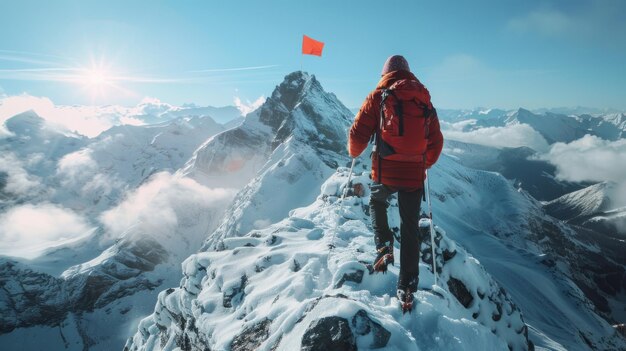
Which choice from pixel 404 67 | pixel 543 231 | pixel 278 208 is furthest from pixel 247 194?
pixel 543 231

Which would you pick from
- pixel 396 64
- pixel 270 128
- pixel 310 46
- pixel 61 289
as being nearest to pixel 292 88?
pixel 270 128

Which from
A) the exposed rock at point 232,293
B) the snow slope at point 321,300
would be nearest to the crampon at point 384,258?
the snow slope at point 321,300

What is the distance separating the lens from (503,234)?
495 ft

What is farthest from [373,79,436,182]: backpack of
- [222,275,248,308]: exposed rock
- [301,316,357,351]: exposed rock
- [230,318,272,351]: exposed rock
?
[222,275,248,308]: exposed rock

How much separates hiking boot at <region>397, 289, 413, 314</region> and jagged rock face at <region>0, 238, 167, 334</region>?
486 feet

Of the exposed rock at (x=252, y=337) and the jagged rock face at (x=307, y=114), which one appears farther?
the jagged rock face at (x=307, y=114)

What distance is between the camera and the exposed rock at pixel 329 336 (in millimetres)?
6105

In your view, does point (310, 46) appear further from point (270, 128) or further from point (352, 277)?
point (270, 128)

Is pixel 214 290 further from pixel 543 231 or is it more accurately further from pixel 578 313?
pixel 543 231

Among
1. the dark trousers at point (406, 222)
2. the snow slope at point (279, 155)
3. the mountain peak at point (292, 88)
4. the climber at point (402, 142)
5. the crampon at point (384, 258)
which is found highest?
the mountain peak at point (292, 88)

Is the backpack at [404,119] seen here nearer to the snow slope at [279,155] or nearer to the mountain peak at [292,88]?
the snow slope at [279,155]

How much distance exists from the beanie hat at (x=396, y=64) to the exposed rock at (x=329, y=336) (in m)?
5.14

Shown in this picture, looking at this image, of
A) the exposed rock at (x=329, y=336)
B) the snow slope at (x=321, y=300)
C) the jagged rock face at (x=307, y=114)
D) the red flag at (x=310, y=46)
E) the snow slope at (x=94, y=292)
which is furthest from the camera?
the jagged rock face at (x=307, y=114)

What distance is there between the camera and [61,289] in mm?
126812
